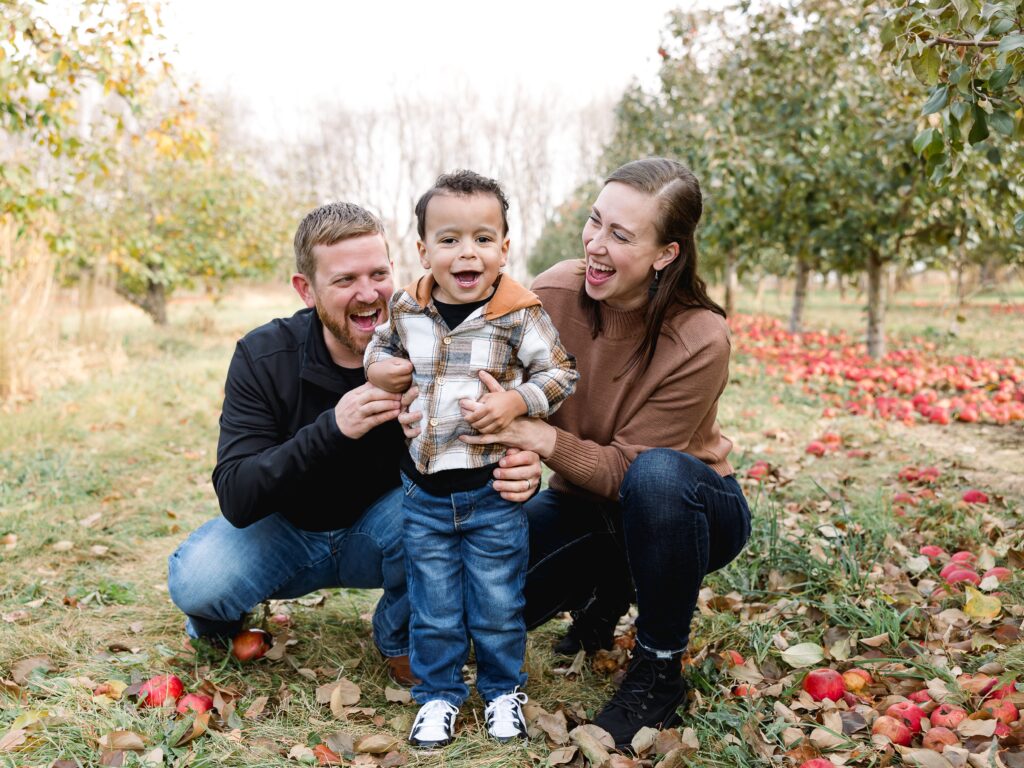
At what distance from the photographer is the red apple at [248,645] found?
2.59 m

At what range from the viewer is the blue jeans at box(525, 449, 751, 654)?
2141mm

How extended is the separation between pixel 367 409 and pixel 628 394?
775 millimetres

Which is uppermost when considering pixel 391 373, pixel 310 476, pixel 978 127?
pixel 978 127

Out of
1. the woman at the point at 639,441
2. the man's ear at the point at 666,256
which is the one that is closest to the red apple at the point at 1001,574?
the woman at the point at 639,441

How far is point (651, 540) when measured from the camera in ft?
7.04

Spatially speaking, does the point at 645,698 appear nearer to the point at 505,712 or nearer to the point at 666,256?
the point at 505,712

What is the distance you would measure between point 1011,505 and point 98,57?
17.8ft

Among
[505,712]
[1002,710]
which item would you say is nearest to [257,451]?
[505,712]

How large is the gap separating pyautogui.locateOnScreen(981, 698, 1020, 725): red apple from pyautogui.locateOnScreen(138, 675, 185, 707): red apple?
2.12 m

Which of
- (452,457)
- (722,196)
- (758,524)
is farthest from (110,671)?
(722,196)

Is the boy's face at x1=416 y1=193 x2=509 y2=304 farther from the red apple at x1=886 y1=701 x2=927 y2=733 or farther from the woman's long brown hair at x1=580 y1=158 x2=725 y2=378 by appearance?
the red apple at x1=886 y1=701 x2=927 y2=733

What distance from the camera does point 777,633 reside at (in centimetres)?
259

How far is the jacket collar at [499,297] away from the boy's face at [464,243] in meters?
0.04

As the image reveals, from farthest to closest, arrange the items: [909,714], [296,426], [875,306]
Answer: [875,306], [296,426], [909,714]
